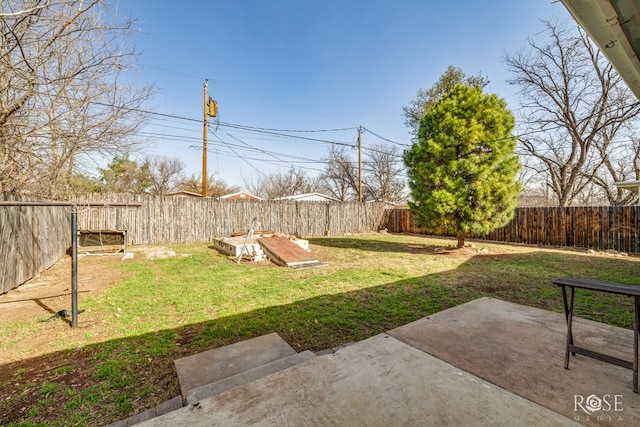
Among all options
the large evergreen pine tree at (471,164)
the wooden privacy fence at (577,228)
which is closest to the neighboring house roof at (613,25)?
the large evergreen pine tree at (471,164)

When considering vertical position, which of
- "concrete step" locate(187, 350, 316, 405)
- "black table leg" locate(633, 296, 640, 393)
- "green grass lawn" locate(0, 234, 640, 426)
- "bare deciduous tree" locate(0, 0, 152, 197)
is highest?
"bare deciduous tree" locate(0, 0, 152, 197)

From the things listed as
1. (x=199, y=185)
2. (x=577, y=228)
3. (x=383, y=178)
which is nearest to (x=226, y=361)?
(x=577, y=228)

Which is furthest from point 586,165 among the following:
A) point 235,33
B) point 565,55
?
point 235,33

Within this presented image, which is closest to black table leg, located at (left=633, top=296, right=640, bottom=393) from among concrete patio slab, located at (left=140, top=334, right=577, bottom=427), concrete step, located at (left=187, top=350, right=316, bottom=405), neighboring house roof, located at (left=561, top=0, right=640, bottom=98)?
concrete patio slab, located at (left=140, top=334, right=577, bottom=427)

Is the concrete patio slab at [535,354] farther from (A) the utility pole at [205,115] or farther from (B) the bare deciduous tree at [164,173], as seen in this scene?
(B) the bare deciduous tree at [164,173]

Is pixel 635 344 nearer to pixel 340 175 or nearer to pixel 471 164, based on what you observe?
pixel 471 164

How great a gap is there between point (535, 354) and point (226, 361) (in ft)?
7.78

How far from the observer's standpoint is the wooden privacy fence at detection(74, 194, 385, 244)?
9.42 m

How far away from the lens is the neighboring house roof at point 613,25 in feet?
5.14

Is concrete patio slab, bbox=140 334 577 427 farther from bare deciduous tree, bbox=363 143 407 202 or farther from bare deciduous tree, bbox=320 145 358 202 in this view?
bare deciduous tree, bbox=363 143 407 202

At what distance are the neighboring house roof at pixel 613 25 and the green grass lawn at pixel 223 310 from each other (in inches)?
112

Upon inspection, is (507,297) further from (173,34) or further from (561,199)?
(561,199)

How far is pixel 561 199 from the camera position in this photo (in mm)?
15000

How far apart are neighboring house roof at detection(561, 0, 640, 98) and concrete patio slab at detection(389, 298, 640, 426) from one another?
7.33 feet
